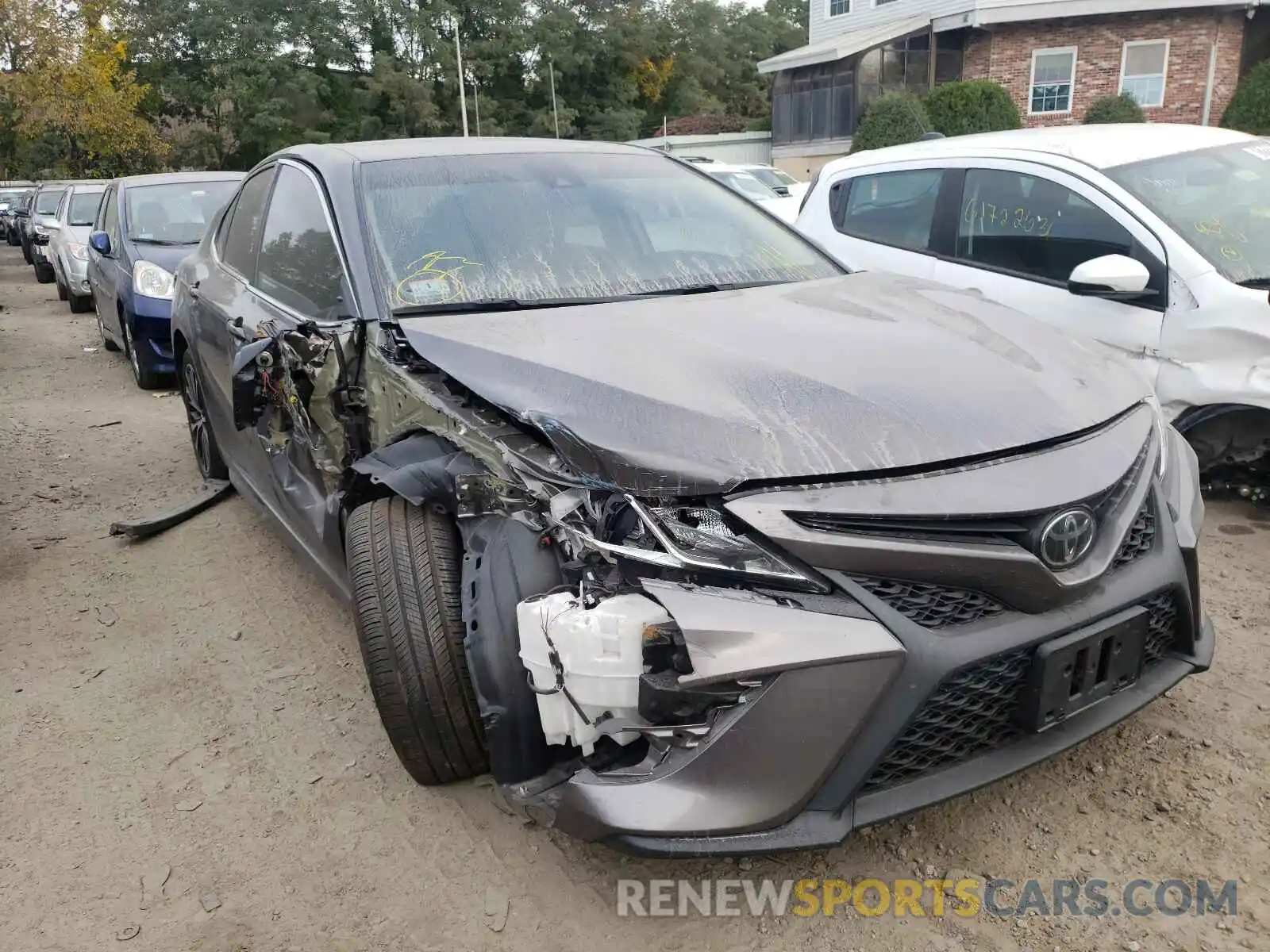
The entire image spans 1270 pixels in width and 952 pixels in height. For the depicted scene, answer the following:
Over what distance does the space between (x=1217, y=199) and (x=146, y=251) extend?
282 inches

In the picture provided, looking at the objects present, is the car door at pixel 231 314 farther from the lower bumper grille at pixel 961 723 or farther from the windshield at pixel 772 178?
the windshield at pixel 772 178

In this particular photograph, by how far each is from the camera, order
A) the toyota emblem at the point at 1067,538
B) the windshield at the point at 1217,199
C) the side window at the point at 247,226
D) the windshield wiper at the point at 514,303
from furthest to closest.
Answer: the windshield at the point at 1217,199 → the side window at the point at 247,226 → the windshield wiper at the point at 514,303 → the toyota emblem at the point at 1067,538

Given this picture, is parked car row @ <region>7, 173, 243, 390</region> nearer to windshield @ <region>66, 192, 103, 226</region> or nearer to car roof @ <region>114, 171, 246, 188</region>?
car roof @ <region>114, 171, 246, 188</region>

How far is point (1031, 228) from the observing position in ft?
15.4

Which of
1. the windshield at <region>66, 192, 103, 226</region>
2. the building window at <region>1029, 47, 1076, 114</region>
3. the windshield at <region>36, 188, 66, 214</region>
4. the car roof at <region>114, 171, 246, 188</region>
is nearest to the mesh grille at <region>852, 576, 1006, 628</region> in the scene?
the car roof at <region>114, 171, 246, 188</region>

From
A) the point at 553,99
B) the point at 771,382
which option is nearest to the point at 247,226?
the point at 771,382

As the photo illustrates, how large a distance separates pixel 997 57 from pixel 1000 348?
24741mm


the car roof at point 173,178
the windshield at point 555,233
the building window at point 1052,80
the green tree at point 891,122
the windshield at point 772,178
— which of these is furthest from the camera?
the building window at point 1052,80

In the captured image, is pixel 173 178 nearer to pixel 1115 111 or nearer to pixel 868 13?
pixel 1115 111

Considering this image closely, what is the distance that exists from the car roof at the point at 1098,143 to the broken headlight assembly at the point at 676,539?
137 inches

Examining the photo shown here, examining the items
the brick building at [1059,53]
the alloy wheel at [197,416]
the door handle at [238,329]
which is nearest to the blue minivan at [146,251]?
the alloy wheel at [197,416]

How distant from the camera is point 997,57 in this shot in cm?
2394

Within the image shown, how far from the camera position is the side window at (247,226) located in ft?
13.1

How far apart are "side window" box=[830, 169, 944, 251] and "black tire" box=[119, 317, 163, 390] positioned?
5.19 metres
